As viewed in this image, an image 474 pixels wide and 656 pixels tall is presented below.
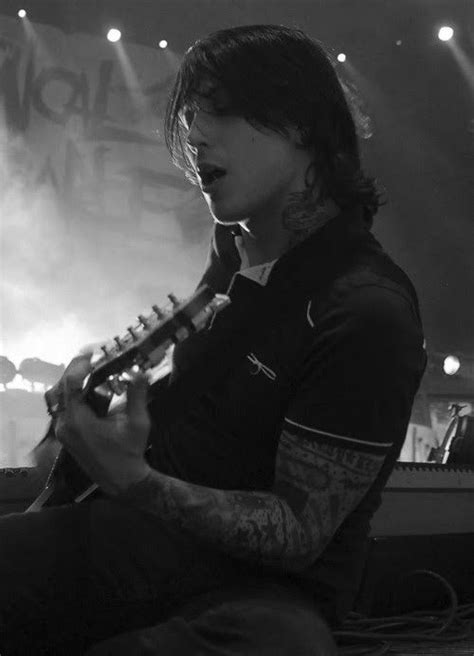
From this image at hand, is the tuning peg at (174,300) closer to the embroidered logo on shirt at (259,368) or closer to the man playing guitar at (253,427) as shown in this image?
the man playing guitar at (253,427)

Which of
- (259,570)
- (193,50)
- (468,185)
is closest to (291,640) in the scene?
(259,570)

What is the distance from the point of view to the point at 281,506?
1208 millimetres

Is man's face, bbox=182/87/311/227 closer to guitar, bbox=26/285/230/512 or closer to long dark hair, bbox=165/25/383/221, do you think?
long dark hair, bbox=165/25/383/221

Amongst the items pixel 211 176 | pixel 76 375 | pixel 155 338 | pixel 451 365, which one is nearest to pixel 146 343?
pixel 155 338

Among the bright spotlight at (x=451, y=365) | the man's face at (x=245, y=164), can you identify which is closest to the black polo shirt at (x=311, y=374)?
the man's face at (x=245, y=164)

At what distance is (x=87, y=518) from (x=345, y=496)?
0.46 meters

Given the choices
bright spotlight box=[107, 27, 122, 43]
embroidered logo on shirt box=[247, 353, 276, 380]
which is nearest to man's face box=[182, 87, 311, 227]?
embroidered logo on shirt box=[247, 353, 276, 380]

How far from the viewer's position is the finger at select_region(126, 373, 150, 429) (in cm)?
106

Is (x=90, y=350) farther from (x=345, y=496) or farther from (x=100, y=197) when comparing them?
(x=100, y=197)

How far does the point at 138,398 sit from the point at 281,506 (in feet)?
0.91

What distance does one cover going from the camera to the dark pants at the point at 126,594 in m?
1.18

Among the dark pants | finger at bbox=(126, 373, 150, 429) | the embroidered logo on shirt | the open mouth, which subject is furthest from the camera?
the open mouth

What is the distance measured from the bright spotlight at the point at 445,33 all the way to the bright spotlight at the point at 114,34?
2075 mm

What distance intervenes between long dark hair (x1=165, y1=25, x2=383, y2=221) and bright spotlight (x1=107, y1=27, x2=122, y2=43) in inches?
176
